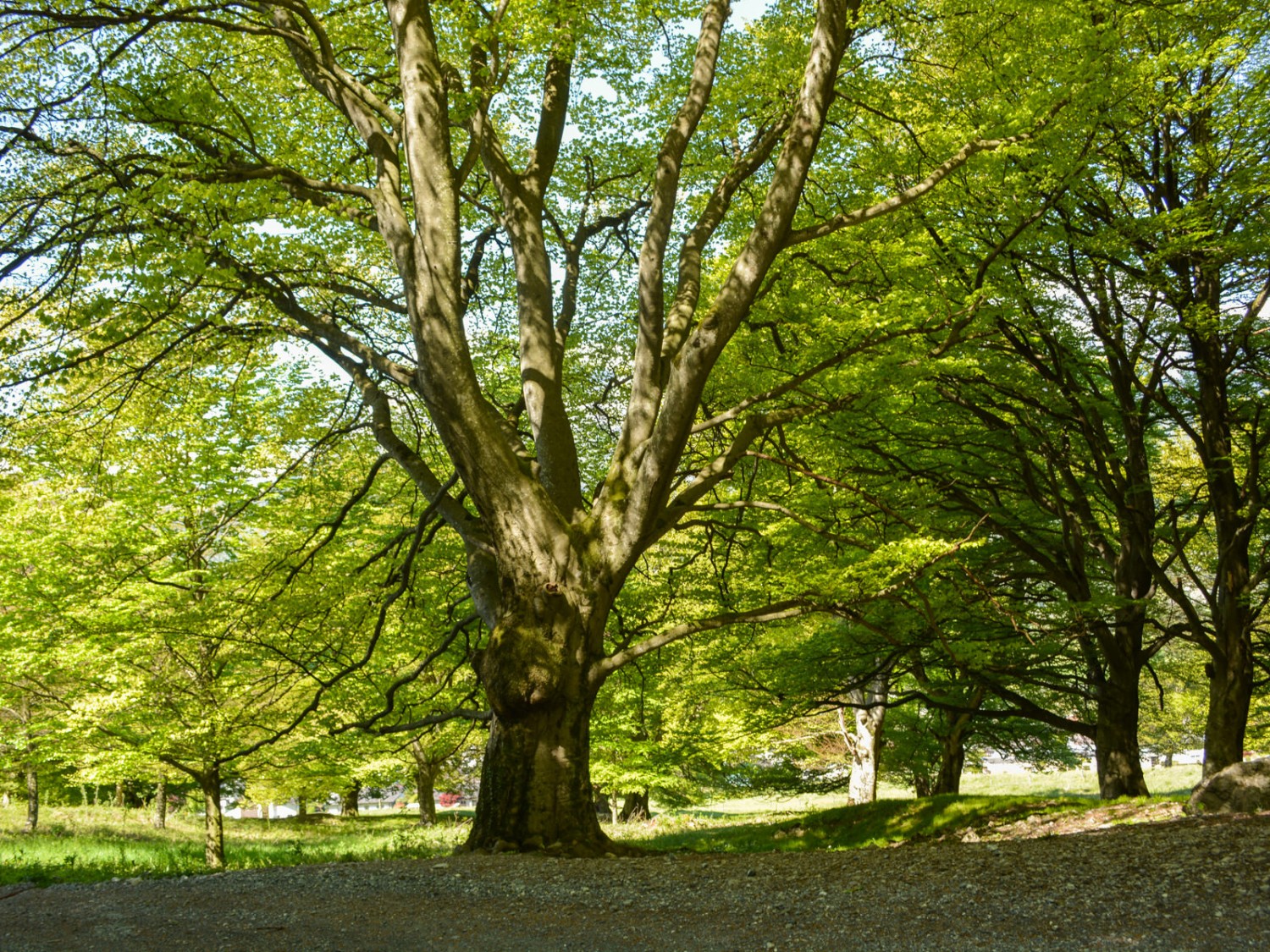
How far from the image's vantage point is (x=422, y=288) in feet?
21.4

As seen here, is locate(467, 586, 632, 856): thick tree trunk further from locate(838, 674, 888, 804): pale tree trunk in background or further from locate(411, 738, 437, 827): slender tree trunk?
locate(411, 738, 437, 827): slender tree trunk

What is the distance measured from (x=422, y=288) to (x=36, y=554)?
34.2 feet

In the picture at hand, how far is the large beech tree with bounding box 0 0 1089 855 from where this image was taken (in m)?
6.56

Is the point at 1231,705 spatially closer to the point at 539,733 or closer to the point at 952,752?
the point at 952,752

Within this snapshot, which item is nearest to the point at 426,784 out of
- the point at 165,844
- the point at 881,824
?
the point at 165,844

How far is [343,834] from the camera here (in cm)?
2183

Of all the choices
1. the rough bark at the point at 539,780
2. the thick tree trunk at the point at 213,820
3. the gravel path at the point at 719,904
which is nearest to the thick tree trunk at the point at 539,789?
the rough bark at the point at 539,780

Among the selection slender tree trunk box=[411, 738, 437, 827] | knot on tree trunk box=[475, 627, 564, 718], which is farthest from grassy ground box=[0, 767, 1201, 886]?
knot on tree trunk box=[475, 627, 564, 718]

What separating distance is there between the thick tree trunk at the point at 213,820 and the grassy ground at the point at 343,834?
0.26 metres

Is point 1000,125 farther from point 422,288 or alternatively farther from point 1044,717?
point 1044,717

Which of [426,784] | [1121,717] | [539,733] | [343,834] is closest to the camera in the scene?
[539,733]

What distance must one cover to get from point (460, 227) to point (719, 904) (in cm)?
546

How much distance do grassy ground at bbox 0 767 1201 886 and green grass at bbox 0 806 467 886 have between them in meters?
0.03

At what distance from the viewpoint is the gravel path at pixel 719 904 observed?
3854 mm
